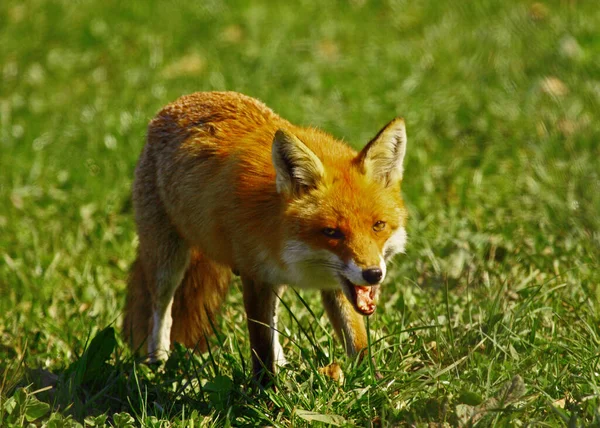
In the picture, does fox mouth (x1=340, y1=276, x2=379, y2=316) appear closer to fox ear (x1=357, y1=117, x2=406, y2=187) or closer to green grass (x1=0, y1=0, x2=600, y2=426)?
green grass (x1=0, y1=0, x2=600, y2=426)

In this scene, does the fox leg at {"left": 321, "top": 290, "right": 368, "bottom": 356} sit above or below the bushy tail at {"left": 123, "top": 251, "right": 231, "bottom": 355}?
above

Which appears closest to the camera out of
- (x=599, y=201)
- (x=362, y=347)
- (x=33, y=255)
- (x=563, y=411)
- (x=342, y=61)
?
(x=563, y=411)

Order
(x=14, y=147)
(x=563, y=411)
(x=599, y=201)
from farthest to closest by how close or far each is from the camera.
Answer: (x=14, y=147)
(x=599, y=201)
(x=563, y=411)

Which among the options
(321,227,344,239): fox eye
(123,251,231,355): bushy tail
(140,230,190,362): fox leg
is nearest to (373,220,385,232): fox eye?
(321,227,344,239): fox eye

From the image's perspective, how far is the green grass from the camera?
427 cm

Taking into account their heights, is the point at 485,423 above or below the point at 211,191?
below

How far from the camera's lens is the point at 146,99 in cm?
888

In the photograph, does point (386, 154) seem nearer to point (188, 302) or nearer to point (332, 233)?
point (332, 233)

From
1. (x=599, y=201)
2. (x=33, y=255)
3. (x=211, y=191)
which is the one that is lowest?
(x=33, y=255)

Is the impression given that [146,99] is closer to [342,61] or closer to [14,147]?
[14,147]

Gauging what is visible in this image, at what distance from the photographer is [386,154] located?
14.8 feet

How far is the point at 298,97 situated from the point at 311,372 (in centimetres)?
486

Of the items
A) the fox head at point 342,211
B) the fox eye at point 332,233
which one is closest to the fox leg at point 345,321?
the fox head at point 342,211

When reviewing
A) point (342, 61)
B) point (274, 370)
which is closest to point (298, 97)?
point (342, 61)
